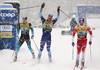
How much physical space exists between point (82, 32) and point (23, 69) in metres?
2.61

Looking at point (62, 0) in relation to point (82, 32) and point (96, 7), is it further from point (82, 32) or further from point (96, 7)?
point (82, 32)

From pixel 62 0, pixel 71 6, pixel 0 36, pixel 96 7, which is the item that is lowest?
pixel 0 36

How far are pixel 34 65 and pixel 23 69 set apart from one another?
1.70 feet

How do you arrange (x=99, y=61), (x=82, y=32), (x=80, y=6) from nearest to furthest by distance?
(x=82, y=32) < (x=99, y=61) < (x=80, y=6)

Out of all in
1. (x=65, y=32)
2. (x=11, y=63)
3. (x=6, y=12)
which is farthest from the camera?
(x=65, y=32)

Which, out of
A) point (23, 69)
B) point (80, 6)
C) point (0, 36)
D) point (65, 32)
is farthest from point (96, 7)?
point (23, 69)

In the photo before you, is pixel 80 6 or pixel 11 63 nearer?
pixel 11 63

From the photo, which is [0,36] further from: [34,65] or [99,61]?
[99,61]

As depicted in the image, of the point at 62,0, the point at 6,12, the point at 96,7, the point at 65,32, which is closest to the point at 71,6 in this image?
the point at 62,0

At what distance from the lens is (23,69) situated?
4.52m

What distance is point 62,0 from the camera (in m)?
71.4

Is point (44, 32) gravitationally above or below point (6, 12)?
below

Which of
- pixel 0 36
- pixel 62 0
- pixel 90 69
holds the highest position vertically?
pixel 62 0

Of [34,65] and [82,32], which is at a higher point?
[82,32]
